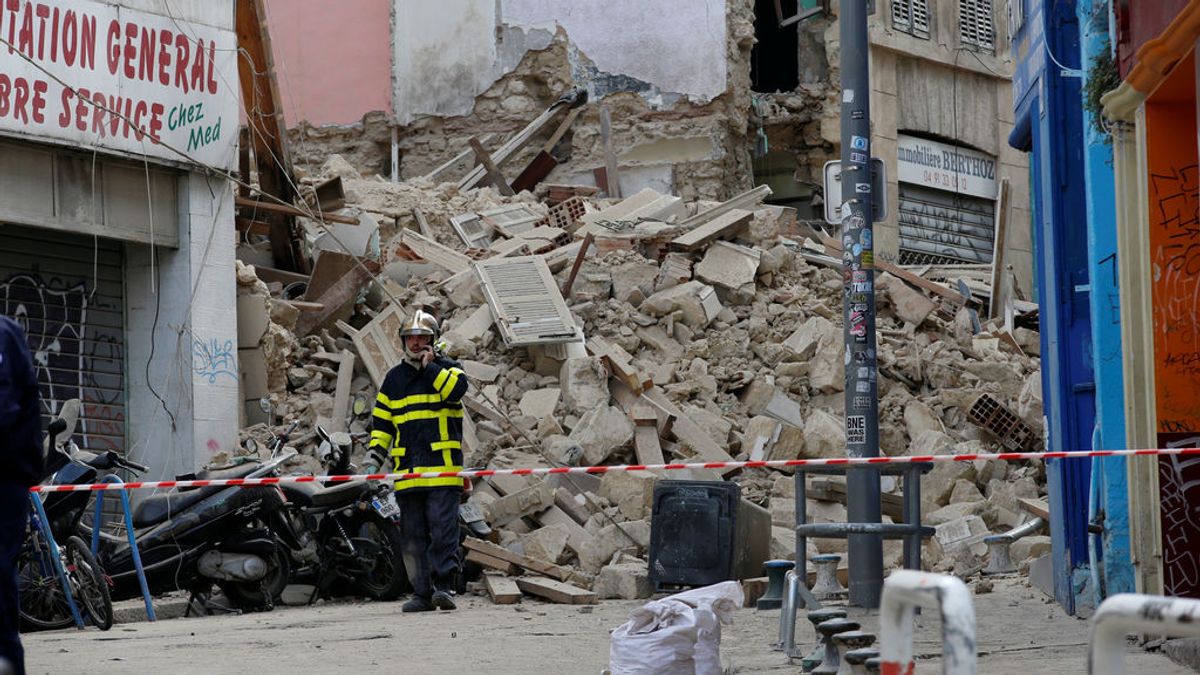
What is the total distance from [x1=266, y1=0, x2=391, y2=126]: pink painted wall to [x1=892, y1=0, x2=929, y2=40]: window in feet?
25.9

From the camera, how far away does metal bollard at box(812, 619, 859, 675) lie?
6.68 meters

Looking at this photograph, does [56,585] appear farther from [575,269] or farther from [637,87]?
[637,87]

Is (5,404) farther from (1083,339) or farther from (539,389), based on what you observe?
(539,389)

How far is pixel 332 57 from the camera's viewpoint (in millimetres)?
27609

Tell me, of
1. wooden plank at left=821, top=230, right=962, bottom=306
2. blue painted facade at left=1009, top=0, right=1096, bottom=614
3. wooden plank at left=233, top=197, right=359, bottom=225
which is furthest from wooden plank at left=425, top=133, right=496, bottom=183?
blue painted facade at left=1009, top=0, right=1096, bottom=614

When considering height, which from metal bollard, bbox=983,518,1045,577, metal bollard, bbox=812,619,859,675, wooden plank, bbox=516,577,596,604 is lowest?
wooden plank, bbox=516,577,596,604

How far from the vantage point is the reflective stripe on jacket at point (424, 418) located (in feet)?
37.3

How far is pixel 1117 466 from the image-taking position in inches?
358

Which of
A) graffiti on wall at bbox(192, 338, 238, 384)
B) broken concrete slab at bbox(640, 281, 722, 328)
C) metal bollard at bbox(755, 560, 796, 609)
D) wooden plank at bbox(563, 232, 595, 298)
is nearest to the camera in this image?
metal bollard at bbox(755, 560, 796, 609)

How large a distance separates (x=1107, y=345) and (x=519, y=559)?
5.00m

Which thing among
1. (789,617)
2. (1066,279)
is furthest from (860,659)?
(1066,279)

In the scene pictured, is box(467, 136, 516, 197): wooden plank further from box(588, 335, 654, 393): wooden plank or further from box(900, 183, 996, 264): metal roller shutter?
box(588, 335, 654, 393): wooden plank

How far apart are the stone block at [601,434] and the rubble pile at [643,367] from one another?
2cm

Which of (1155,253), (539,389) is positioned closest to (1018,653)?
(1155,253)
